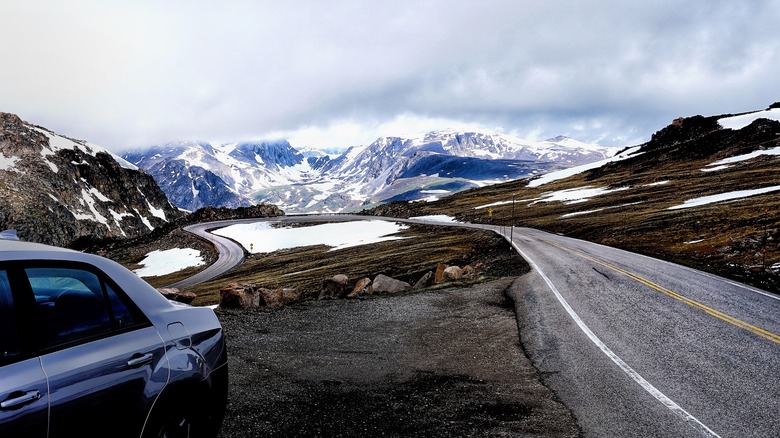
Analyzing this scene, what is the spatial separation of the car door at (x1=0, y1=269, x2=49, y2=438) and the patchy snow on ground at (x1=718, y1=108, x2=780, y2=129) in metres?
164

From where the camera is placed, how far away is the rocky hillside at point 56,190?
5207 inches

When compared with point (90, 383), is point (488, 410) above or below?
below

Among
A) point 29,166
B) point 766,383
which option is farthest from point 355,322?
point 29,166

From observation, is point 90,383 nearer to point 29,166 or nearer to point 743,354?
point 743,354

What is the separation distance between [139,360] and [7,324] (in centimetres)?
98

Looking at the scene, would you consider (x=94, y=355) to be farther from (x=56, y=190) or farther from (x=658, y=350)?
(x=56, y=190)

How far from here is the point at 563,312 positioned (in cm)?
1339

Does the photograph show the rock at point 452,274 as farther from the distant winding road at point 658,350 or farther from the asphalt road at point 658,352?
the asphalt road at point 658,352

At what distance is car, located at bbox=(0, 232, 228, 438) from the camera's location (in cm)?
281

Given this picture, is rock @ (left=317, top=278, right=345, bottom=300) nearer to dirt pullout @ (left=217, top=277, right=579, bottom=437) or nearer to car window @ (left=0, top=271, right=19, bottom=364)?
dirt pullout @ (left=217, top=277, right=579, bottom=437)

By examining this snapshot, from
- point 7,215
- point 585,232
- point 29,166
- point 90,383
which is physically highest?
point 29,166

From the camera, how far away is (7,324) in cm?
286

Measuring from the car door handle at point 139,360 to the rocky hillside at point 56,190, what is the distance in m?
146

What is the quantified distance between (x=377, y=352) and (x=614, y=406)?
199 inches
